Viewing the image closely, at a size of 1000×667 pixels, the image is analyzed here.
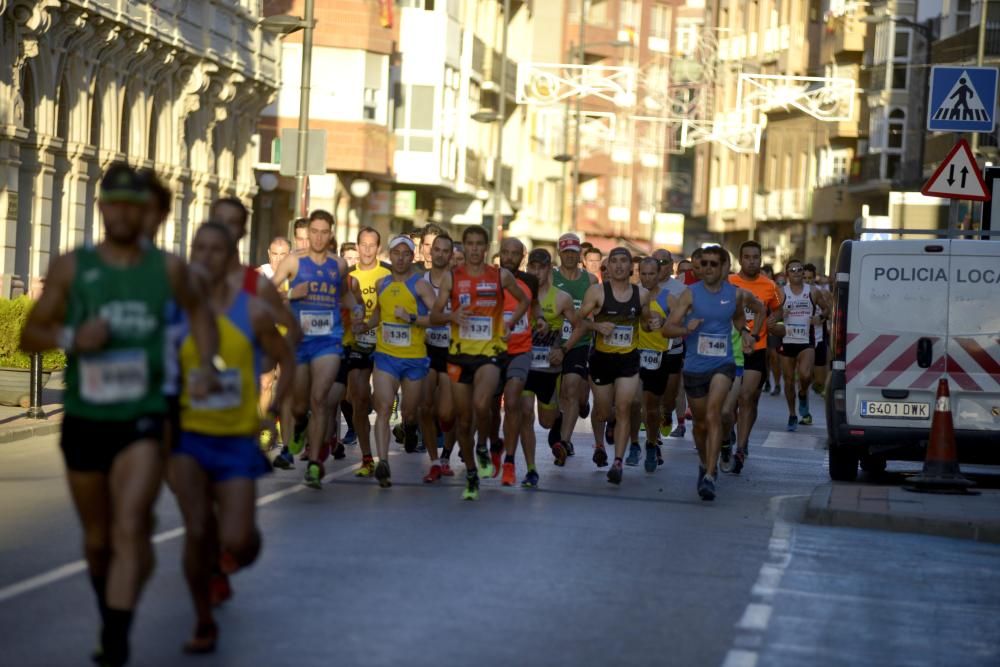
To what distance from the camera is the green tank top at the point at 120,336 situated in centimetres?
787

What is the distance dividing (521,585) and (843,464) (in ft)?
29.0

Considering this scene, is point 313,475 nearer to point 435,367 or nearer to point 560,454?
point 435,367

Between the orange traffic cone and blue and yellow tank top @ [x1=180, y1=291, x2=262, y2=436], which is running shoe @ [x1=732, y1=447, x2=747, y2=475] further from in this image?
blue and yellow tank top @ [x1=180, y1=291, x2=262, y2=436]

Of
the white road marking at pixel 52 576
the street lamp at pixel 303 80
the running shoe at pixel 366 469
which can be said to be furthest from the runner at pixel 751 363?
the street lamp at pixel 303 80

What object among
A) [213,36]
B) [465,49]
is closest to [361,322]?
[213,36]

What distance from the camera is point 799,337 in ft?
92.5

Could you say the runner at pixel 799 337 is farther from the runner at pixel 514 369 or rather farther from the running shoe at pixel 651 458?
the runner at pixel 514 369

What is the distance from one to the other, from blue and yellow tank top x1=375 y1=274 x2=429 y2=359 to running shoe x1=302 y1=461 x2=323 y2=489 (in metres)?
1.37

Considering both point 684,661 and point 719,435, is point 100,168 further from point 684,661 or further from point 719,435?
point 684,661

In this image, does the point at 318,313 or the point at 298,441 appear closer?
the point at 318,313

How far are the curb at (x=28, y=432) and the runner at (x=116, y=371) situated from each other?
38.2ft

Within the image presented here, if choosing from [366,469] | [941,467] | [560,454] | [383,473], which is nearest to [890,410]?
[941,467]

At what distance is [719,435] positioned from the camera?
17.0 m

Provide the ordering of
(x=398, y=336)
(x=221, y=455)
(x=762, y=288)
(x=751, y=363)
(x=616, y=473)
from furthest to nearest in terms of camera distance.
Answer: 1. (x=762, y=288)
2. (x=751, y=363)
3. (x=616, y=473)
4. (x=398, y=336)
5. (x=221, y=455)
